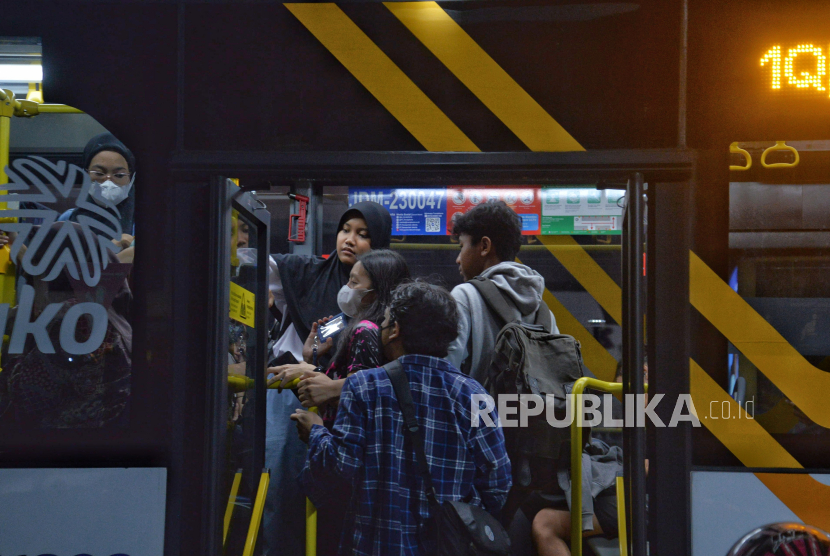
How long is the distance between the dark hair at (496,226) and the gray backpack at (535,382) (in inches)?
17.4

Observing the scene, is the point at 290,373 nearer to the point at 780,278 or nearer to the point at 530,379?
the point at 530,379

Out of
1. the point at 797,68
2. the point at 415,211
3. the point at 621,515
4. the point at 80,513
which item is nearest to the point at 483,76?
the point at 797,68

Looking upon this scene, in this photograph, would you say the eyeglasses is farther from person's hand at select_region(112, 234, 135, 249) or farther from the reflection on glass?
the reflection on glass

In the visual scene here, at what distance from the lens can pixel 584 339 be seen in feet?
16.1

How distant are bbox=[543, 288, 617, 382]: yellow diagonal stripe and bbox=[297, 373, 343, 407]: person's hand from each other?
2.75m

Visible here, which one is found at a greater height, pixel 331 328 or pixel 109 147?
pixel 109 147

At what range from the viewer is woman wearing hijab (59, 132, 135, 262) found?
1.95 m

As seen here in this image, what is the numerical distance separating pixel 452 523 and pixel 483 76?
1368 millimetres

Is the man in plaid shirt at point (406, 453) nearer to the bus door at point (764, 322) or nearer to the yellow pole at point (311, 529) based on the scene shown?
the yellow pole at point (311, 529)

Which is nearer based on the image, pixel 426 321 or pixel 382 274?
pixel 426 321

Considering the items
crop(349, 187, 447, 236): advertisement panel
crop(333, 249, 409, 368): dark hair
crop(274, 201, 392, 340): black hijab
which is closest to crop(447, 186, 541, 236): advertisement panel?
crop(349, 187, 447, 236): advertisement panel

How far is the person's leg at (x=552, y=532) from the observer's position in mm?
2363

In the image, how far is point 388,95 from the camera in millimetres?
2010

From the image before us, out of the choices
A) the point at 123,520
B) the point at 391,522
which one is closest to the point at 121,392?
the point at 123,520
